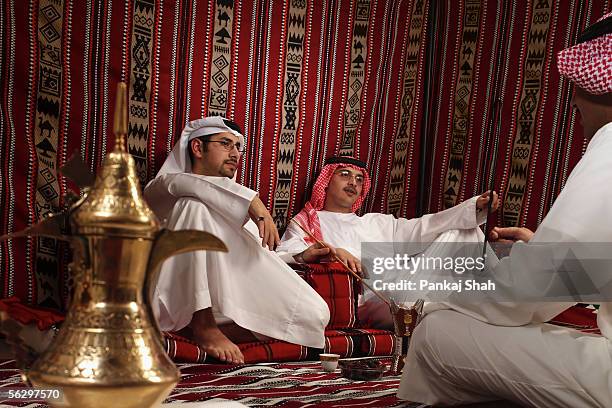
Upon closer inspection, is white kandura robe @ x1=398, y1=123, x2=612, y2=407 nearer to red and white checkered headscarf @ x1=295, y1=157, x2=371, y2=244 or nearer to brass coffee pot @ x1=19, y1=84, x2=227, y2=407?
brass coffee pot @ x1=19, y1=84, x2=227, y2=407

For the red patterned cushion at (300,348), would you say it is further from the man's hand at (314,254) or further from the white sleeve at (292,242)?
the white sleeve at (292,242)

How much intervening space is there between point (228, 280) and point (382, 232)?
1.58 m

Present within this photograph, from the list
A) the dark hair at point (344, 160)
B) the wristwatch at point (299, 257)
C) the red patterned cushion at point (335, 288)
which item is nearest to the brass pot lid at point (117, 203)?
the red patterned cushion at point (335, 288)

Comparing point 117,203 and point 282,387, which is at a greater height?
point 117,203

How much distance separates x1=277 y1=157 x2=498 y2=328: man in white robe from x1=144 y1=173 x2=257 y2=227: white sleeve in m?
0.75

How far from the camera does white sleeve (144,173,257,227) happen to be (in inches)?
146

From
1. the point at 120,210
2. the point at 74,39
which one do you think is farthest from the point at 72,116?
the point at 120,210

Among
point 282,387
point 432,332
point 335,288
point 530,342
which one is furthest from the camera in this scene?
point 335,288

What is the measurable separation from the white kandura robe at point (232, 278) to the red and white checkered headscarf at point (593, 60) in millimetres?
1680

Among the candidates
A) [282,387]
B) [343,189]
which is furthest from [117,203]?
[343,189]

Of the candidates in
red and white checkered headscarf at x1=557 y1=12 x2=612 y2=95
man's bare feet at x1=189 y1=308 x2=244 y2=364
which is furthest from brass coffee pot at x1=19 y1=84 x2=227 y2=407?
man's bare feet at x1=189 y1=308 x2=244 y2=364

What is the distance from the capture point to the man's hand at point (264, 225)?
3.64 metres

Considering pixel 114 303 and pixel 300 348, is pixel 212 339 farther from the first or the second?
pixel 114 303

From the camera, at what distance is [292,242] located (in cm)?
459
